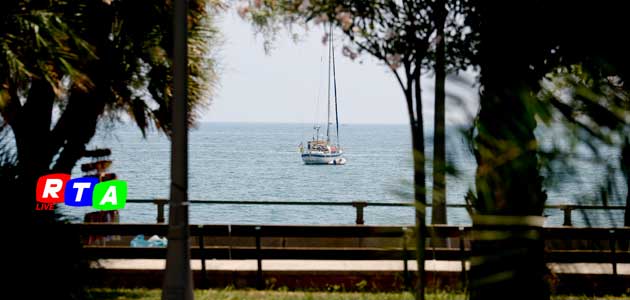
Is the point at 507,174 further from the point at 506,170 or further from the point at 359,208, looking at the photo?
the point at 359,208

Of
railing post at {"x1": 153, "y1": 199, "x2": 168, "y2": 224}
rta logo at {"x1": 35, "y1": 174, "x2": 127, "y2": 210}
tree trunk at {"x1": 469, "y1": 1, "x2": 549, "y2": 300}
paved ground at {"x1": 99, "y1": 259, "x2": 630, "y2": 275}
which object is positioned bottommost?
paved ground at {"x1": 99, "y1": 259, "x2": 630, "y2": 275}

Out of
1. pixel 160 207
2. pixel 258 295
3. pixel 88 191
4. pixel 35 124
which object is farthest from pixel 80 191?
pixel 258 295

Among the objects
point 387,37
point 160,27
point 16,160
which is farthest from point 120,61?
point 387,37

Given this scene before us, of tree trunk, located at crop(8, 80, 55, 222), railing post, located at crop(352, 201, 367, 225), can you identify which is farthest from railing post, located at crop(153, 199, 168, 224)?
tree trunk, located at crop(8, 80, 55, 222)

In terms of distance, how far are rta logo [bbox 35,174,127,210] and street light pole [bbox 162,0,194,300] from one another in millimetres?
4723

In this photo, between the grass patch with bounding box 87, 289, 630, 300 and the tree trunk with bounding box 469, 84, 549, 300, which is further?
Result: the grass patch with bounding box 87, 289, 630, 300

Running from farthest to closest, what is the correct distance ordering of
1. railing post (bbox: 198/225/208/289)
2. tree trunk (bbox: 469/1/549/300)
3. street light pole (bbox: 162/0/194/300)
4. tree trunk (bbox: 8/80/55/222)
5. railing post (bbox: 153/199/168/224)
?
railing post (bbox: 153/199/168/224)
tree trunk (bbox: 8/80/55/222)
railing post (bbox: 198/225/208/289)
street light pole (bbox: 162/0/194/300)
tree trunk (bbox: 469/1/549/300)

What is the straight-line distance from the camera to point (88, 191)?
Result: 1844 cm

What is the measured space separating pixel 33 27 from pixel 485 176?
10255 millimetres

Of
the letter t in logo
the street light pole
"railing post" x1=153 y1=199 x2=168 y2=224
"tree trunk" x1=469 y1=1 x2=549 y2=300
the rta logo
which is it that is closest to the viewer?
"tree trunk" x1=469 y1=1 x2=549 y2=300

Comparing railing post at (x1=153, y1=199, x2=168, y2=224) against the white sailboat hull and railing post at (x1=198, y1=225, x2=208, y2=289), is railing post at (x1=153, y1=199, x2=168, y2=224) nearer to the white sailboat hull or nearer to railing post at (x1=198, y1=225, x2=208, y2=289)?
railing post at (x1=198, y1=225, x2=208, y2=289)

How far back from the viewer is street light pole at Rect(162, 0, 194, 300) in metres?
10.3

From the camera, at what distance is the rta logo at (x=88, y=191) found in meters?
15.1

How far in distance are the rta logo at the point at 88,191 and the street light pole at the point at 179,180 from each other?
15.5 ft
